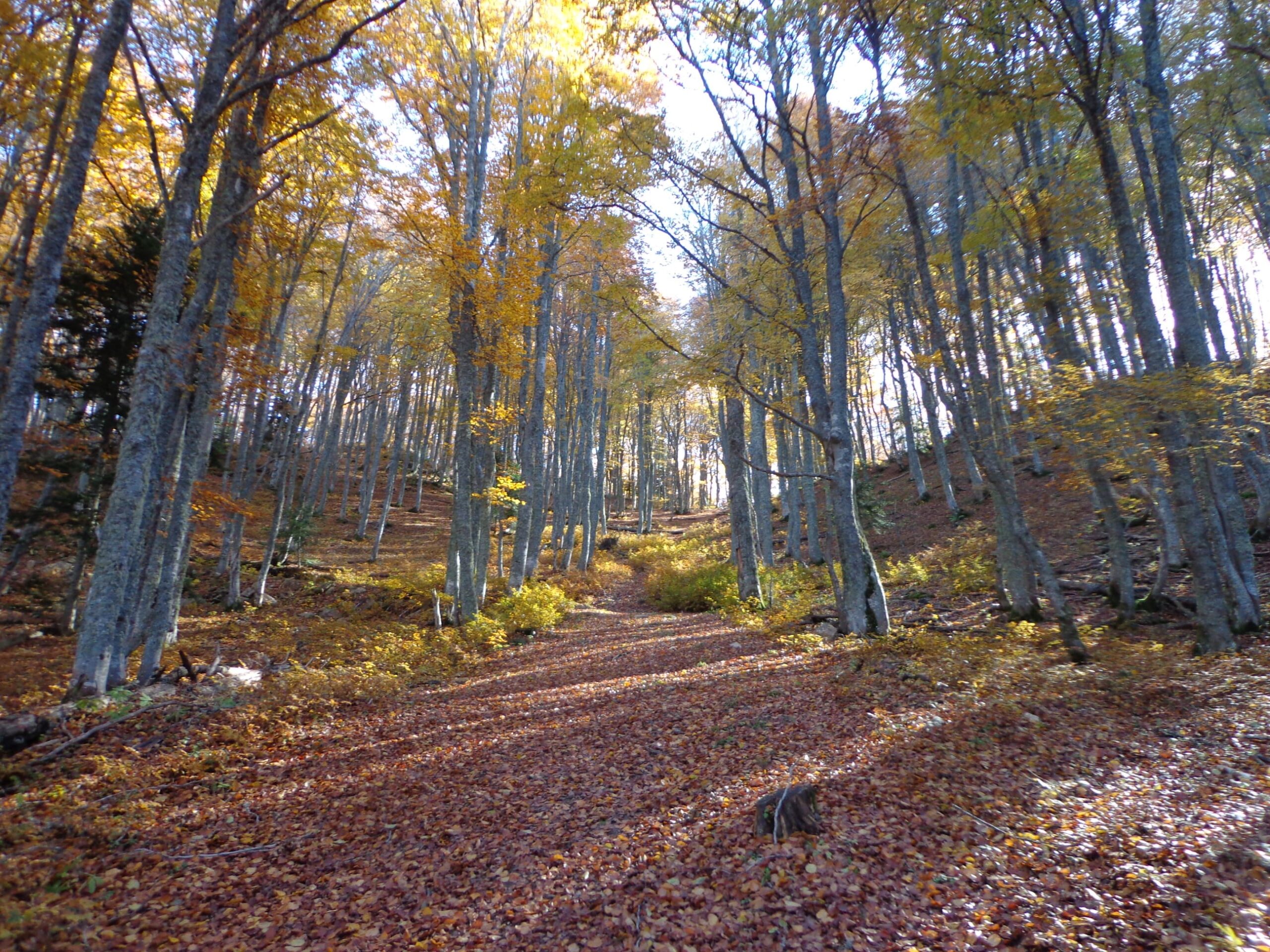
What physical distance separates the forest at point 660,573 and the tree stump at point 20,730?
6 centimetres

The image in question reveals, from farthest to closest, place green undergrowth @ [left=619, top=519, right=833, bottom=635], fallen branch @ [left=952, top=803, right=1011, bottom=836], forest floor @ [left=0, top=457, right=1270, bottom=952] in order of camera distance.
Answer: green undergrowth @ [left=619, top=519, right=833, bottom=635], fallen branch @ [left=952, top=803, right=1011, bottom=836], forest floor @ [left=0, top=457, right=1270, bottom=952]

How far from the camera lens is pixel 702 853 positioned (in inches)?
143


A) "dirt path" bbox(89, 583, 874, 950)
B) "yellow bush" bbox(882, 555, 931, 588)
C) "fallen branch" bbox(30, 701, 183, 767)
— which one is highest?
"yellow bush" bbox(882, 555, 931, 588)

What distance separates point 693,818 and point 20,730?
6075 millimetres

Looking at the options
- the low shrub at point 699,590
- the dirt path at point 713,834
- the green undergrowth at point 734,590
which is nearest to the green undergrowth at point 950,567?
the green undergrowth at point 734,590

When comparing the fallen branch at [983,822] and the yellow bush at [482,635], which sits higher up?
the yellow bush at [482,635]

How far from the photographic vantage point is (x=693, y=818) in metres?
4.08

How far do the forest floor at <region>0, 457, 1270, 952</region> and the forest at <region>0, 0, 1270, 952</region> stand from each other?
37 millimetres

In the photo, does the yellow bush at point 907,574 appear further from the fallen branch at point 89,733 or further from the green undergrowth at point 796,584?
the fallen branch at point 89,733

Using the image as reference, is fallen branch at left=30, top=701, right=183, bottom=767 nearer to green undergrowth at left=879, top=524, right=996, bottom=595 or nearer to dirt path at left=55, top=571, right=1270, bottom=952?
dirt path at left=55, top=571, right=1270, bottom=952

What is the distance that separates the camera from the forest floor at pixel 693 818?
290 centimetres

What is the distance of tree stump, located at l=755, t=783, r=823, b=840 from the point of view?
12.1 ft

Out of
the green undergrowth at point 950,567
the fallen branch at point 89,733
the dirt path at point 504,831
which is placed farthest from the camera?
the green undergrowth at point 950,567

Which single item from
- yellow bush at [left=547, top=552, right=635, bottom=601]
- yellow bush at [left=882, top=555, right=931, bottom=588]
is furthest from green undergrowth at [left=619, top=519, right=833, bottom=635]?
yellow bush at [left=882, top=555, right=931, bottom=588]
